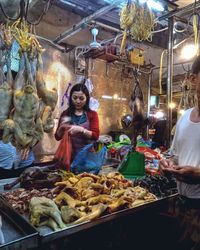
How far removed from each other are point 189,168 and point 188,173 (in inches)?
Answer: 1.3

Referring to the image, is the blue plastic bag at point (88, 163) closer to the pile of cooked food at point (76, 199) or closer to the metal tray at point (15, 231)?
the pile of cooked food at point (76, 199)

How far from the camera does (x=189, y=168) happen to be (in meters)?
1.57

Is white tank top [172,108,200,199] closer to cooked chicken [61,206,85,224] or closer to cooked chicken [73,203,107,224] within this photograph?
cooked chicken [73,203,107,224]

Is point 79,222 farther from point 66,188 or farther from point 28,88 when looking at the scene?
point 28,88

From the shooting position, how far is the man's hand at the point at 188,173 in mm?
1571

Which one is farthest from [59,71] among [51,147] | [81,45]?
[51,147]

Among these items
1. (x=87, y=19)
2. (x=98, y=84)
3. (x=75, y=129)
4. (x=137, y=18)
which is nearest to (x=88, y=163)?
(x=75, y=129)

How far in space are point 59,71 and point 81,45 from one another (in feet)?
3.00

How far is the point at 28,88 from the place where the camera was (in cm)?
161

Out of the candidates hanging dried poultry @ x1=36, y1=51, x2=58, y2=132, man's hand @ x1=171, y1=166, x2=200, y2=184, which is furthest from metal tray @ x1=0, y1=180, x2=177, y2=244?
hanging dried poultry @ x1=36, y1=51, x2=58, y2=132

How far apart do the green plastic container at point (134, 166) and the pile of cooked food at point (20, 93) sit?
1.33 metres

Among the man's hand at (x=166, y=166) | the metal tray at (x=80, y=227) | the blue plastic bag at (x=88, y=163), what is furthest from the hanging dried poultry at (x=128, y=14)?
the metal tray at (x=80, y=227)

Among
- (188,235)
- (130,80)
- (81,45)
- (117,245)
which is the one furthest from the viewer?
(130,80)

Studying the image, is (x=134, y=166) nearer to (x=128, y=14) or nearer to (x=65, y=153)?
(x=65, y=153)
